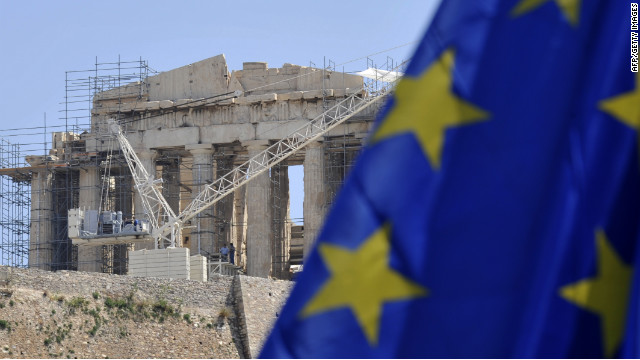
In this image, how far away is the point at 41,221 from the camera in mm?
47781

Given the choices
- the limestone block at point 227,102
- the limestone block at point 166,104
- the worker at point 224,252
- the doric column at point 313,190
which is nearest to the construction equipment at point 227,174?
the doric column at point 313,190

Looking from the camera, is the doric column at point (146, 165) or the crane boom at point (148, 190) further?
the doric column at point (146, 165)

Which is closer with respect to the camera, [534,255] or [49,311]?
[534,255]

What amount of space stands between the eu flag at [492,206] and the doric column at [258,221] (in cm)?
3994

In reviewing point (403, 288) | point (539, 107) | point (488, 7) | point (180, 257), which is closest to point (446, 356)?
point (403, 288)

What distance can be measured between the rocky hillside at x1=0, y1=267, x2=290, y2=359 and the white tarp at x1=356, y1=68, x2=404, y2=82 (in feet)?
43.5

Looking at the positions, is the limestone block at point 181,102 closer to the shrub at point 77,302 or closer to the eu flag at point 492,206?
the shrub at point 77,302

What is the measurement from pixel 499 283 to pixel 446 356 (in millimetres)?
281

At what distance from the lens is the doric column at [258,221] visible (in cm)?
4462

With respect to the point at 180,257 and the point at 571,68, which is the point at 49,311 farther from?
the point at 571,68

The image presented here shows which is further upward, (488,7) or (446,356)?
(488,7)

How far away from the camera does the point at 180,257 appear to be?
38.7 m

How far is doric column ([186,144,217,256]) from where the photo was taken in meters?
45.8

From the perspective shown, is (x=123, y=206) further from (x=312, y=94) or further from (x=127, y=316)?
(x=127, y=316)
